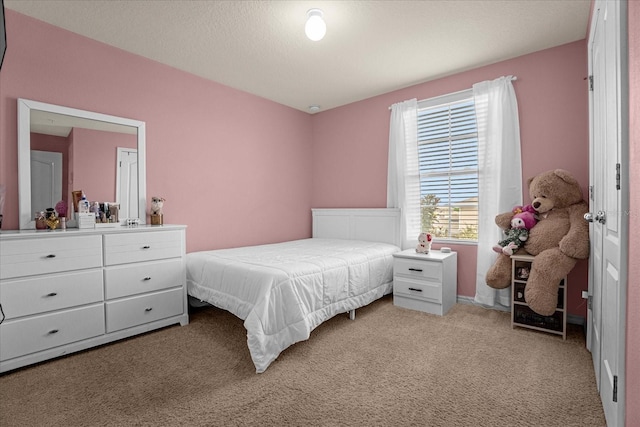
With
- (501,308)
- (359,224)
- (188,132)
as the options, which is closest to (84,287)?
(188,132)

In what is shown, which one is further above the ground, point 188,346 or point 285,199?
point 285,199

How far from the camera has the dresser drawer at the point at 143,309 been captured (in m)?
2.48

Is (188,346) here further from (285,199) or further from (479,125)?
(479,125)

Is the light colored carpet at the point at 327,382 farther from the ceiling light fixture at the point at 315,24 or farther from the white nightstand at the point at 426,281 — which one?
the ceiling light fixture at the point at 315,24

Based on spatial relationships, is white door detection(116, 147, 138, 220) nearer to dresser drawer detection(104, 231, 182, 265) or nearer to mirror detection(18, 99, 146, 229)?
mirror detection(18, 99, 146, 229)

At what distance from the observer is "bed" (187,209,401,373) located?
6.97 ft

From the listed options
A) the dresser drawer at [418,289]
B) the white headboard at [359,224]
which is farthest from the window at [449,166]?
the dresser drawer at [418,289]

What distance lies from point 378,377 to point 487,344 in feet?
3.39

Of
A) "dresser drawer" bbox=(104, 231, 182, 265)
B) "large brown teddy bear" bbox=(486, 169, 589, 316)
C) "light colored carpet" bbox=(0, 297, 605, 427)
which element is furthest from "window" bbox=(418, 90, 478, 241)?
"dresser drawer" bbox=(104, 231, 182, 265)

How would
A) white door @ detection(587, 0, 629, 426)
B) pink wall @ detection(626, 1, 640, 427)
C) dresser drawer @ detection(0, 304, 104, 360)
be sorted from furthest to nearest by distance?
dresser drawer @ detection(0, 304, 104, 360), white door @ detection(587, 0, 629, 426), pink wall @ detection(626, 1, 640, 427)

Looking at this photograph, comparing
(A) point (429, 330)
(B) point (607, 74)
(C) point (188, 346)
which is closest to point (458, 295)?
(A) point (429, 330)

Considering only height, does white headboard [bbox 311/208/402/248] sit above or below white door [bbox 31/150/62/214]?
below

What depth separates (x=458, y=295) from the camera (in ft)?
11.5

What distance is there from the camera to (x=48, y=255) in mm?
2193
